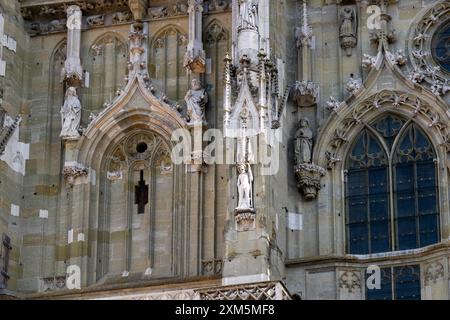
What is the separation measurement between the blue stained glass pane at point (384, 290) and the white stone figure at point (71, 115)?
232 inches

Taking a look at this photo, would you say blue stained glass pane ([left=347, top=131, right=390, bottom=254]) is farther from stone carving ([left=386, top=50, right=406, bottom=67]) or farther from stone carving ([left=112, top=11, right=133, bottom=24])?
stone carving ([left=112, top=11, right=133, bottom=24])

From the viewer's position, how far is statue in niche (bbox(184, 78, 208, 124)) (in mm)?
31156

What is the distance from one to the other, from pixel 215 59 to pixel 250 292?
17.9 feet

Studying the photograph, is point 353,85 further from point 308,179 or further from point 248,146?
point 248,146

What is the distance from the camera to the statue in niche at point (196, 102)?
31.2 metres

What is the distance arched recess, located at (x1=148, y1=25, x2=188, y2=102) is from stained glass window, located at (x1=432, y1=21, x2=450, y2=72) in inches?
171

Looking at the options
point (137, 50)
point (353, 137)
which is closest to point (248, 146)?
point (353, 137)

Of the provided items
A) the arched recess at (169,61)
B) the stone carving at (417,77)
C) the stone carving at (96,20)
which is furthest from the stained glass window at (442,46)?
the stone carving at (96,20)

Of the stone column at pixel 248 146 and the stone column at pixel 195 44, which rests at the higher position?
the stone column at pixel 195 44

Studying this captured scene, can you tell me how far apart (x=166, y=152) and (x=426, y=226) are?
476 cm

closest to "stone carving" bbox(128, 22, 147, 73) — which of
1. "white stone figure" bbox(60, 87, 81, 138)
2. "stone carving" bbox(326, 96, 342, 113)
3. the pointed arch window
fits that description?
"white stone figure" bbox(60, 87, 81, 138)

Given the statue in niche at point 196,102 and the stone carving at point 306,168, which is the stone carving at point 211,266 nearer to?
the stone carving at point 306,168

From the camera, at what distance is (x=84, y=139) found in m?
31.7

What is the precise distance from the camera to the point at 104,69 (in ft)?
107
